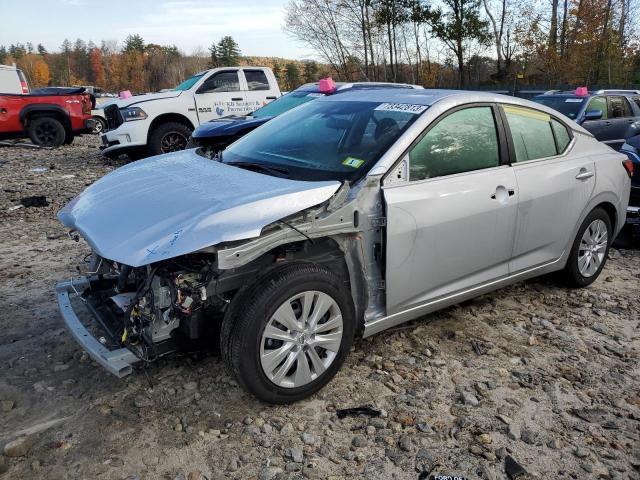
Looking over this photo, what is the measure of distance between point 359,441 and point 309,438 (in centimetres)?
25

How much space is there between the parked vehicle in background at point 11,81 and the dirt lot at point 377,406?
47.7 ft

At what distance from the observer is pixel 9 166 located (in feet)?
36.6

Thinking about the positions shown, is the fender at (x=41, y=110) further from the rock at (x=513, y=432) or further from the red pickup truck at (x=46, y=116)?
the rock at (x=513, y=432)

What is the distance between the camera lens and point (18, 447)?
8.23ft

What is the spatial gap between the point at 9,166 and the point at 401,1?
1026 inches

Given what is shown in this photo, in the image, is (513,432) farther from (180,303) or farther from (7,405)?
(7,405)

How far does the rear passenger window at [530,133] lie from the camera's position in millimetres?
3742

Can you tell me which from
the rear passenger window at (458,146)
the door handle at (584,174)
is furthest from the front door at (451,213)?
the door handle at (584,174)

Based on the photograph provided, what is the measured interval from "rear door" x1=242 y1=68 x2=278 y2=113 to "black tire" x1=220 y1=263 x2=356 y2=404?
9.23 m

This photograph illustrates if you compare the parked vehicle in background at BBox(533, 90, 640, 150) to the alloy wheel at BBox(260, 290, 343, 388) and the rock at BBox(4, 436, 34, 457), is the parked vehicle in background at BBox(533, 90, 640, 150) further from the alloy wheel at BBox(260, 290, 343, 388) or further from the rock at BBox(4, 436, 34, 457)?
the rock at BBox(4, 436, 34, 457)

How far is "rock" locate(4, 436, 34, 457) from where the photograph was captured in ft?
8.16

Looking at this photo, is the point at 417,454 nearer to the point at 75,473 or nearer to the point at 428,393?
the point at 428,393

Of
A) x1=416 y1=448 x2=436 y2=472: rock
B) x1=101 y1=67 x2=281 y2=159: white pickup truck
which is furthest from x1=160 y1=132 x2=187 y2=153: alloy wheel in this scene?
x1=416 y1=448 x2=436 y2=472: rock

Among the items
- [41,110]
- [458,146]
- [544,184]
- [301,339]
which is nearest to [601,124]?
[544,184]
